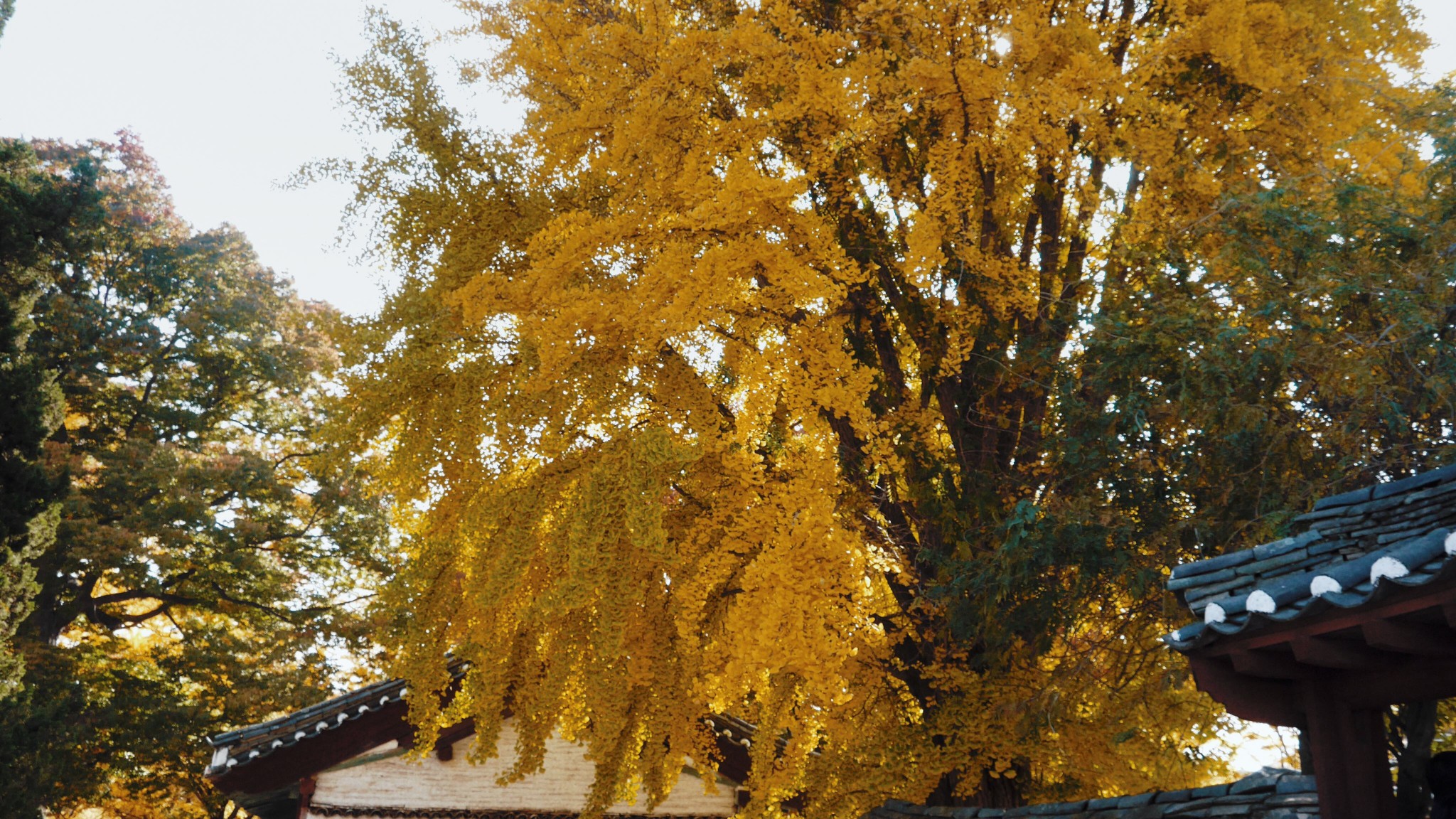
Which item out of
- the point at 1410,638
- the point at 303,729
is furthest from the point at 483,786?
the point at 1410,638

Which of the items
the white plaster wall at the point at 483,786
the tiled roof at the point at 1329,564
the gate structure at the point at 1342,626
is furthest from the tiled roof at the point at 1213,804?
the white plaster wall at the point at 483,786

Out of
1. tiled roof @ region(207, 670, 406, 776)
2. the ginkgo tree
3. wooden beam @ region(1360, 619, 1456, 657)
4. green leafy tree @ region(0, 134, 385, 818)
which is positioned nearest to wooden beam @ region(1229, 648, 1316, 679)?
wooden beam @ region(1360, 619, 1456, 657)

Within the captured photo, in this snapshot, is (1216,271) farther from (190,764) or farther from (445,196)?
(190,764)

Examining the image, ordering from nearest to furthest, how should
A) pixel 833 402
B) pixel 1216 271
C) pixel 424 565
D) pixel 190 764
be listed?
pixel 1216 271, pixel 833 402, pixel 424 565, pixel 190 764

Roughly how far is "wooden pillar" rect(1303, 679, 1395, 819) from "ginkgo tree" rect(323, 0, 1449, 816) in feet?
6.95

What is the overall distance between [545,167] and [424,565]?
290 centimetres

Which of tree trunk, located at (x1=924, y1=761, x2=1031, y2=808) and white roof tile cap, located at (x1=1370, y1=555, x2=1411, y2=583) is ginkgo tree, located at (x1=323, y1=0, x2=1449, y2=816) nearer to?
tree trunk, located at (x1=924, y1=761, x2=1031, y2=808)

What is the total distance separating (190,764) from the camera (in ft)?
45.0

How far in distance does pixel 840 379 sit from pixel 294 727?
18.4ft

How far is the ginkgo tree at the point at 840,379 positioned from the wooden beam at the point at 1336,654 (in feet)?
7.68

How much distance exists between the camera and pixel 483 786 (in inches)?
360

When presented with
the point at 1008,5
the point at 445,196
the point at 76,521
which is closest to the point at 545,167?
the point at 445,196

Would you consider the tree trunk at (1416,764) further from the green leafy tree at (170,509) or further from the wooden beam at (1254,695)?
the green leafy tree at (170,509)

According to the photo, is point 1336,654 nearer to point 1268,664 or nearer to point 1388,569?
point 1268,664
